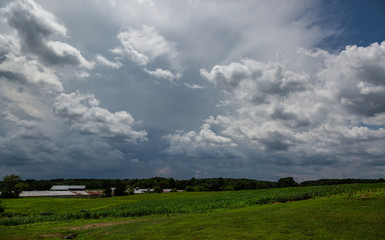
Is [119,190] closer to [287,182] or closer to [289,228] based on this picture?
[287,182]

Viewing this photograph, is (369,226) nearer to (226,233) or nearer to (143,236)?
(226,233)

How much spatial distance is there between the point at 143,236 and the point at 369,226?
17.6 metres

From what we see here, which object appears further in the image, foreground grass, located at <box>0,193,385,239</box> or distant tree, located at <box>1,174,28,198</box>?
distant tree, located at <box>1,174,28,198</box>

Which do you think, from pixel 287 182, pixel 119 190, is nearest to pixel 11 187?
pixel 119 190

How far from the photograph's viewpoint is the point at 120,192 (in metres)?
110

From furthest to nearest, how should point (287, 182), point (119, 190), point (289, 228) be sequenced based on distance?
point (287, 182) < point (119, 190) < point (289, 228)

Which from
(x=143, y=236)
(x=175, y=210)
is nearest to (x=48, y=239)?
(x=143, y=236)

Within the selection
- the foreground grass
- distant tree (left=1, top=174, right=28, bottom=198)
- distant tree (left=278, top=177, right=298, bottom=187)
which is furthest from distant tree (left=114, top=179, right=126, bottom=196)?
the foreground grass

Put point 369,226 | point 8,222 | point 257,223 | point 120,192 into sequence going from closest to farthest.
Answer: point 369,226 < point 257,223 < point 8,222 < point 120,192

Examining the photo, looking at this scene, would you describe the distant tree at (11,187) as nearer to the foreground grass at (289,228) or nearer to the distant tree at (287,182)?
the foreground grass at (289,228)

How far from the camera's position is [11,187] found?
115562 millimetres

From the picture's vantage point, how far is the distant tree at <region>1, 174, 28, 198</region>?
342 ft

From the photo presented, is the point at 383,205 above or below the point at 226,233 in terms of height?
above

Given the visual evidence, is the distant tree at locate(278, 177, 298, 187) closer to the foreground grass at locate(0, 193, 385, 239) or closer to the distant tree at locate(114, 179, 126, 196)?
the distant tree at locate(114, 179, 126, 196)
